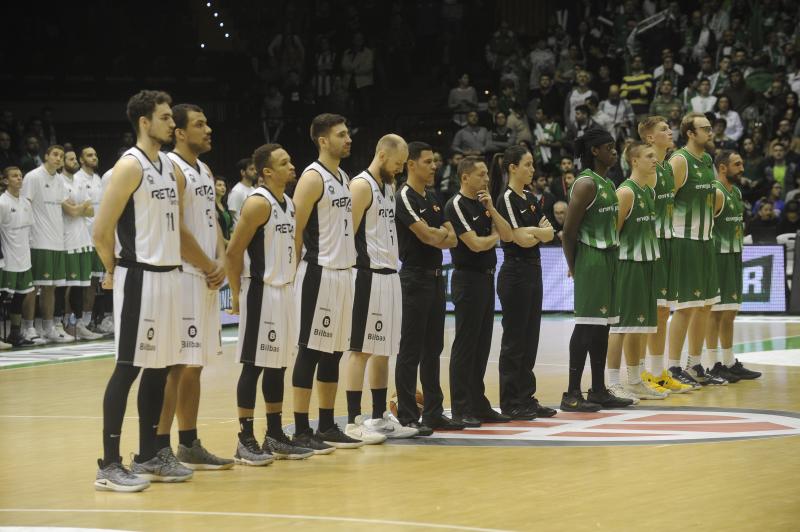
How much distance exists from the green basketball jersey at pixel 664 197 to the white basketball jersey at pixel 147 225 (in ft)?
18.0

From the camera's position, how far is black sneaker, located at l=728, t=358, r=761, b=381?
483 inches

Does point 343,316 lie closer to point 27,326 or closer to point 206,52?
point 27,326

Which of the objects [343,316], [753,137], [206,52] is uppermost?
[206,52]

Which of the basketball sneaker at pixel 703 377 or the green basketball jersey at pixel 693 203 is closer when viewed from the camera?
the green basketball jersey at pixel 693 203

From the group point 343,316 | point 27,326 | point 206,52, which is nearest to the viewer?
point 343,316

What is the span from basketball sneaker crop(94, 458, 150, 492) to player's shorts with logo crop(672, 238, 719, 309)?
240 inches

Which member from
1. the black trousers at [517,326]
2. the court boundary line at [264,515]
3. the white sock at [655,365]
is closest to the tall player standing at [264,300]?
the court boundary line at [264,515]

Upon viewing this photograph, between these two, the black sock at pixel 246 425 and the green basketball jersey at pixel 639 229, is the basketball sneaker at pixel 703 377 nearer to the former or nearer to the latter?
the green basketball jersey at pixel 639 229

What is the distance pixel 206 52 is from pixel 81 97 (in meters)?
3.25

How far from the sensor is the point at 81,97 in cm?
2506

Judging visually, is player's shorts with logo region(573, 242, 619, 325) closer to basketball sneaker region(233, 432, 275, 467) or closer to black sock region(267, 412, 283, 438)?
black sock region(267, 412, 283, 438)

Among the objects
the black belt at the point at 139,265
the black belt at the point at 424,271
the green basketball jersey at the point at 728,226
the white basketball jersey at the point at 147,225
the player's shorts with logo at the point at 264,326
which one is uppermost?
the green basketball jersey at the point at 728,226

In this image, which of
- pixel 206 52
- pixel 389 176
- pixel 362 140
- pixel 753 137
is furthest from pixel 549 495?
pixel 206 52

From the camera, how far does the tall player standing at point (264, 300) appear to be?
8.23 m
